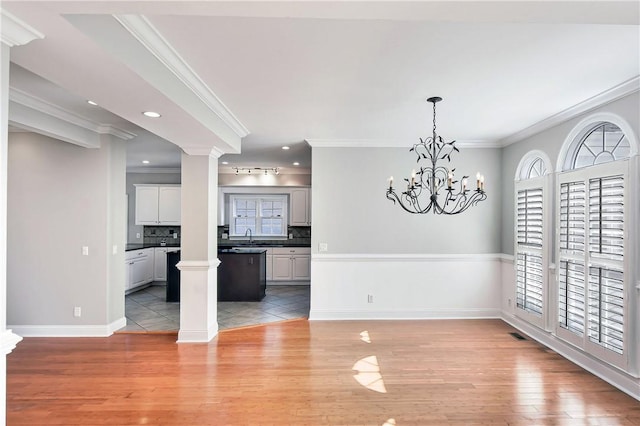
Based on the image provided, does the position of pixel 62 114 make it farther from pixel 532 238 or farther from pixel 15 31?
pixel 532 238

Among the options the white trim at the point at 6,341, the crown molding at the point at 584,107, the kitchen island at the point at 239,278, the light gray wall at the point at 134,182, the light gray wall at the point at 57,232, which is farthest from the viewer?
the light gray wall at the point at 134,182

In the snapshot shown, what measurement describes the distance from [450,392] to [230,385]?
6.19 ft

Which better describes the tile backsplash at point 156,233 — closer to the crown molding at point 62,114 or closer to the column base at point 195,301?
the crown molding at point 62,114

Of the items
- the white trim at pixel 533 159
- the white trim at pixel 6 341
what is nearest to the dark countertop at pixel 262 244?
the white trim at pixel 533 159

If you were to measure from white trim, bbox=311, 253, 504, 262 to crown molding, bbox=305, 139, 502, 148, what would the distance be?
62.4 inches

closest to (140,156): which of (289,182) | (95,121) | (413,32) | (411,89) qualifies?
(95,121)

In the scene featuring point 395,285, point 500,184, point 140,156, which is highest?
point 140,156

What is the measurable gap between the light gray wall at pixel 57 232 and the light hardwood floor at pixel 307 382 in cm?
42

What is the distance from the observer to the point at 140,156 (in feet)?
21.4

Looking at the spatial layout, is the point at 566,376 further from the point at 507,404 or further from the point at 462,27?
the point at 462,27

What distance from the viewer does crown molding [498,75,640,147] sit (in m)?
2.91

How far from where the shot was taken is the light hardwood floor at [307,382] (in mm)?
2617

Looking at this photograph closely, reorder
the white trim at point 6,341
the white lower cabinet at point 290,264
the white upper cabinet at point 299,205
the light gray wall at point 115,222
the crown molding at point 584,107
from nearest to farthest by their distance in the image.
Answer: the white trim at point 6,341
the crown molding at point 584,107
the light gray wall at point 115,222
the white lower cabinet at point 290,264
the white upper cabinet at point 299,205

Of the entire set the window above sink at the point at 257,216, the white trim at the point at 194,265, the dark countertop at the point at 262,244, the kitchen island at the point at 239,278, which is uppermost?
the window above sink at the point at 257,216
